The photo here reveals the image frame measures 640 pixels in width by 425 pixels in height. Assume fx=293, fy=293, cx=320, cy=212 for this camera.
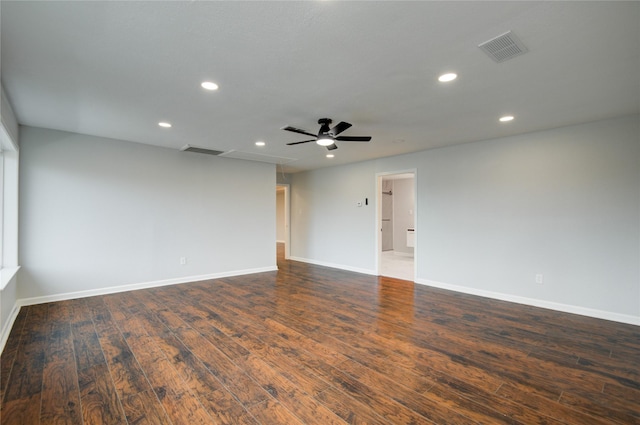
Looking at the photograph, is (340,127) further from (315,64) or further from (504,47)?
(504,47)

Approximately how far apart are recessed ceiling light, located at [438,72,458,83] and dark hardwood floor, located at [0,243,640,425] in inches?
100.0

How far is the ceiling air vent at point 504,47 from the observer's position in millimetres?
2051

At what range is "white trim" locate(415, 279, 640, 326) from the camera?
3.64 metres

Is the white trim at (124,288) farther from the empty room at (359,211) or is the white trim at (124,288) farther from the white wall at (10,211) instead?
the white wall at (10,211)

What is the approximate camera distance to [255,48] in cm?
220

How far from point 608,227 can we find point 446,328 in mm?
2548

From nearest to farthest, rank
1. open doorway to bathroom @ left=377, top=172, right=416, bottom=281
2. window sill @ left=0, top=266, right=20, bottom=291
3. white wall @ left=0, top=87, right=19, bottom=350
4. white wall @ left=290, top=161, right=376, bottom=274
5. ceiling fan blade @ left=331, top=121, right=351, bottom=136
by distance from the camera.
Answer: window sill @ left=0, top=266, right=20, bottom=291 → ceiling fan blade @ left=331, top=121, right=351, bottom=136 → white wall @ left=0, top=87, right=19, bottom=350 → white wall @ left=290, top=161, right=376, bottom=274 → open doorway to bathroom @ left=377, top=172, right=416, bottom=281

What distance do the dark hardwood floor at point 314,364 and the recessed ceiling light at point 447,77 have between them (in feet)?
8.33

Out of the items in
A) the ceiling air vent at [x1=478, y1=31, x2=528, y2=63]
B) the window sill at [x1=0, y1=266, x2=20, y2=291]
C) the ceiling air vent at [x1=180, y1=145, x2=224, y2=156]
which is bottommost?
the window sill at [x1=0, y1=266, x2=20, y2=291]

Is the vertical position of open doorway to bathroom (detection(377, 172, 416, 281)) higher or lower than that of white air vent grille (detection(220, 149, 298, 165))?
lower

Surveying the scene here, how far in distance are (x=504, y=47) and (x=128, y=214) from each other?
559 cm

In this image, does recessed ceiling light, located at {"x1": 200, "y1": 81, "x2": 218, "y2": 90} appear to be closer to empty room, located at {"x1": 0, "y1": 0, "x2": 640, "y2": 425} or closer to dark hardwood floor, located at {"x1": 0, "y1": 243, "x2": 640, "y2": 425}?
empty room, located at {"x1": 0, "y1": 0, "x2": 640, "y2": 425}

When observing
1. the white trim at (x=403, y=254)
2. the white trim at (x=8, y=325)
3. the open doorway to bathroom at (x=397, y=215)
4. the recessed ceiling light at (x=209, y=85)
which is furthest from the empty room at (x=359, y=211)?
the open doorway to bathroom at (x=397, y=215)

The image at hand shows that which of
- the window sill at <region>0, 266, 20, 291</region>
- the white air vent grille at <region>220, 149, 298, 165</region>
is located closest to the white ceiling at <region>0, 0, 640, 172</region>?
the white air vent grille at <region>220, 149, 298, 165</region>
